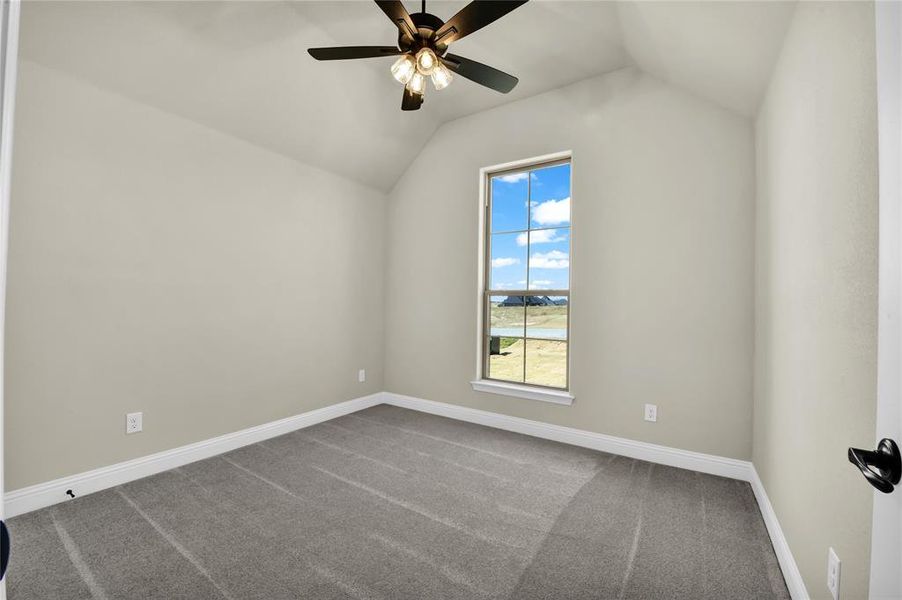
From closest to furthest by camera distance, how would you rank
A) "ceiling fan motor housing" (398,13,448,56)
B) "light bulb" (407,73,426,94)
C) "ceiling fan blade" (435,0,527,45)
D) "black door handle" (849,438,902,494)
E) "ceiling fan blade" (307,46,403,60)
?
"black door handle" (849,438,902,494), "ceiling fan blade" (435,0,527,45), "ceiling fan motor housing" (398,13,448,56), "ceiling fan blade" (307,46,403,60), "light bulb" (407,73,426,94)

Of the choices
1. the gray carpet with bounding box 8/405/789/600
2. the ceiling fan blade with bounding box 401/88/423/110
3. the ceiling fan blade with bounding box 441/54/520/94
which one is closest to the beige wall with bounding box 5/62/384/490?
the gray carpet with bounding box 8/405/789/600

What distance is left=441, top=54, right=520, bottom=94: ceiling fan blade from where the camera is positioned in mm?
2162

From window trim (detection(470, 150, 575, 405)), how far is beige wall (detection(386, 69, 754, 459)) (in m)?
0.06

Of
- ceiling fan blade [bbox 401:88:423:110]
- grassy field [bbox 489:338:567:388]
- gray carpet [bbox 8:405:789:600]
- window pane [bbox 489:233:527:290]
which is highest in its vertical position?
ceiling fan blade [bbox 401:88:423:110]

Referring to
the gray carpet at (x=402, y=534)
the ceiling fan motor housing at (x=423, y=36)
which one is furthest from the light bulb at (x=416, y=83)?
the gray carpet at (x=402, y=534)


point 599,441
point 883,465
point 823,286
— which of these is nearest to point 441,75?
point 823,286

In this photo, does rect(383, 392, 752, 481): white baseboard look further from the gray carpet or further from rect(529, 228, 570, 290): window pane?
rect(529, 228, 570, 290): window pane

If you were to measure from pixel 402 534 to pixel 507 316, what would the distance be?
216 cm

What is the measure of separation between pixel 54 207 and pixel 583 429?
149 inches

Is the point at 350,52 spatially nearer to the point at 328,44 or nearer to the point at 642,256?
the point at 328,44

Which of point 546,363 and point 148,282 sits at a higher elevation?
point 148,282

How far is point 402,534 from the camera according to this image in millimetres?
1997

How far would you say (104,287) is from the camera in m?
2.41

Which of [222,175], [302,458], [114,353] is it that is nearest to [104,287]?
[114,353]
